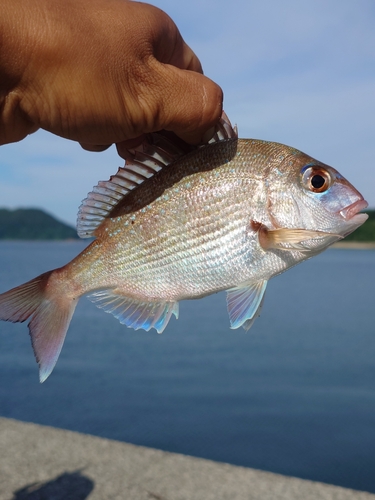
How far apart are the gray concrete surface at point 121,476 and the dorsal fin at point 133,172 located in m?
2.99

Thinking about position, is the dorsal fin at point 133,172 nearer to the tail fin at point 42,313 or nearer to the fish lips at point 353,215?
the tail fin at point 42,313

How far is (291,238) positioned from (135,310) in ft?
2.14

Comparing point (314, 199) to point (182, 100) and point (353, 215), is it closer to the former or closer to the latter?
point (353, 215)

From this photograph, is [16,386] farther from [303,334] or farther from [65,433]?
[303,334]

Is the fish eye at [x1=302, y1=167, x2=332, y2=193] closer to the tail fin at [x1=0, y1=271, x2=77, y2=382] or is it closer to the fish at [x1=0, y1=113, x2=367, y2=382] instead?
the fish at [x1=0, y1=113, x2=367, y2=382]

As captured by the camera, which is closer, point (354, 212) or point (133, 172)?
point (354, 212)

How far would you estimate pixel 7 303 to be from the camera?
1.78 m

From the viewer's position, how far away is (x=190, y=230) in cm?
181

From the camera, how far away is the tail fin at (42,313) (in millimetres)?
1774

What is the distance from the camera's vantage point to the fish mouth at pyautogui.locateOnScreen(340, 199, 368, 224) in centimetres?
171

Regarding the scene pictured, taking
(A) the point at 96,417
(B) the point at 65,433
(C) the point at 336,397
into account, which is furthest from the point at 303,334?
(B) the point at 65,433

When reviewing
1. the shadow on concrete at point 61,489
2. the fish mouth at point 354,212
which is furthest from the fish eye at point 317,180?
the shadow on concrete at point 61,489

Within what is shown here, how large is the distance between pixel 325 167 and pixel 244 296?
547 millimetres

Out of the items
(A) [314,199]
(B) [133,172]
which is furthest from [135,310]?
(A) [314,199]
